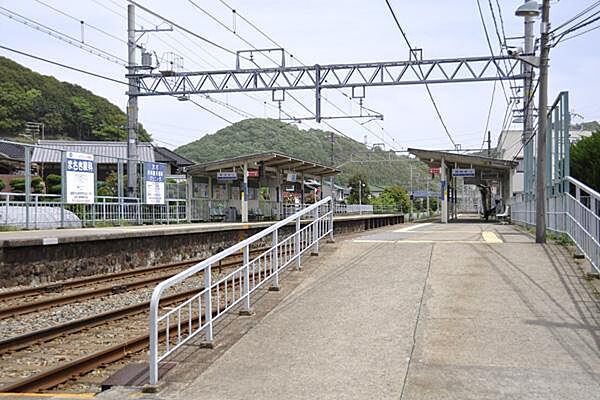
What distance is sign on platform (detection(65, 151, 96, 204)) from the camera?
20297 mm

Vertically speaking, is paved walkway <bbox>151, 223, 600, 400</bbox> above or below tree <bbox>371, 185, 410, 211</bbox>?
below

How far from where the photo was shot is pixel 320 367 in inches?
233

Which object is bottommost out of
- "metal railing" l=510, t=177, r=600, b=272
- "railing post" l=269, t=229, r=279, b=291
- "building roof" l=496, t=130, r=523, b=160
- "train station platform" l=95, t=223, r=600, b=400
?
"train station platform" l=95, t=223, r=600, b=400

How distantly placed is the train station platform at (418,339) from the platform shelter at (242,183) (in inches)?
893

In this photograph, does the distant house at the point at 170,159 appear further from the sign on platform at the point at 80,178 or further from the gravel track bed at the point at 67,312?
the gravel track bed at the point at 67,312

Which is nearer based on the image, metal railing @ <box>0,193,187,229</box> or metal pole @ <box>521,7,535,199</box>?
metal railing @ <box>0,193,187,229</box>

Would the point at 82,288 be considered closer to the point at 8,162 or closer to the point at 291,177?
the point at 8,162

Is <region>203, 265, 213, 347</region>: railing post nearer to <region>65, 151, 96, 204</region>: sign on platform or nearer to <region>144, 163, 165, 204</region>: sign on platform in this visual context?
<region>65, 151, 96, 204</region>: sign on platform

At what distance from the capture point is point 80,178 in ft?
68.0

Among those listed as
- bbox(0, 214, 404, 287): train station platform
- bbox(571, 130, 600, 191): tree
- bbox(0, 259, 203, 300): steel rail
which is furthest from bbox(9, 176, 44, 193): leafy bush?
bbox(571, 130, 600, 191): tree

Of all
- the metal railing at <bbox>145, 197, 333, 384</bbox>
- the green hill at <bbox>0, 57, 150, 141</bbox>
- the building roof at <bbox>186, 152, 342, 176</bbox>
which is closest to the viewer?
the metal railing at <bbox>145, 197, 333, 384</bbox>

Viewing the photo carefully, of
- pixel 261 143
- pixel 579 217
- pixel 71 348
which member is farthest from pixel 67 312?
pixel 261 143

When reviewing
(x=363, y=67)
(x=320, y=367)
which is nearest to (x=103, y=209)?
(x=363, y=67)

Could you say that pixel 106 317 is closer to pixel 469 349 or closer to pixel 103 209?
pixel 469 349
